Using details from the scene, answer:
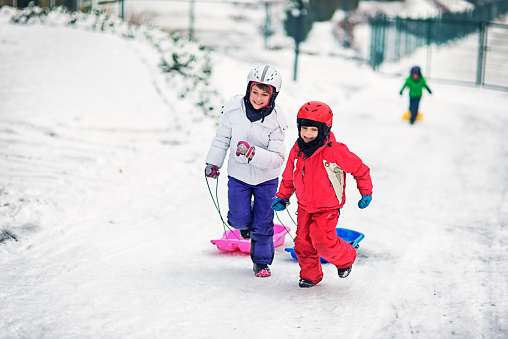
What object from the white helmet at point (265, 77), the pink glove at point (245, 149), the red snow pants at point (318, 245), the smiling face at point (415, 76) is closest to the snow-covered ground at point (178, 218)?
the red snow pants at point (318, 245)

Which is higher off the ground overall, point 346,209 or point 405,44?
point 405,44

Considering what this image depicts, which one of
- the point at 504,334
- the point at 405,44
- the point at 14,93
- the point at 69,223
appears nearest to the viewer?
the point at 504,334

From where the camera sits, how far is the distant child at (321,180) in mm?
4961

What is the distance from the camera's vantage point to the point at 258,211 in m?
5.57

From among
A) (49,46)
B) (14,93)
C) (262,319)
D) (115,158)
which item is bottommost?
(262,319)

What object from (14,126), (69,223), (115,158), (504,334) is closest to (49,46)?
(14,126)

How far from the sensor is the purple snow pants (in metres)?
5.52

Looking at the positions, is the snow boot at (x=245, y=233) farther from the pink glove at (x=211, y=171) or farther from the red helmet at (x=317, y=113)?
the red helmet at (x=317, y=113)

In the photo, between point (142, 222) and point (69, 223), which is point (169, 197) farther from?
point (69, 223)

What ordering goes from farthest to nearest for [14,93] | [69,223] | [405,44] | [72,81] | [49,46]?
[405,44], [49,46], [72,81], [14,93], [69,223]

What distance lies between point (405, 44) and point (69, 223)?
19.7m

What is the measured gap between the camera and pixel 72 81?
11.4 meters

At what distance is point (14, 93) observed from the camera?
34.9ft

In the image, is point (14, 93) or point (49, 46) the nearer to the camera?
point (14, 93)
